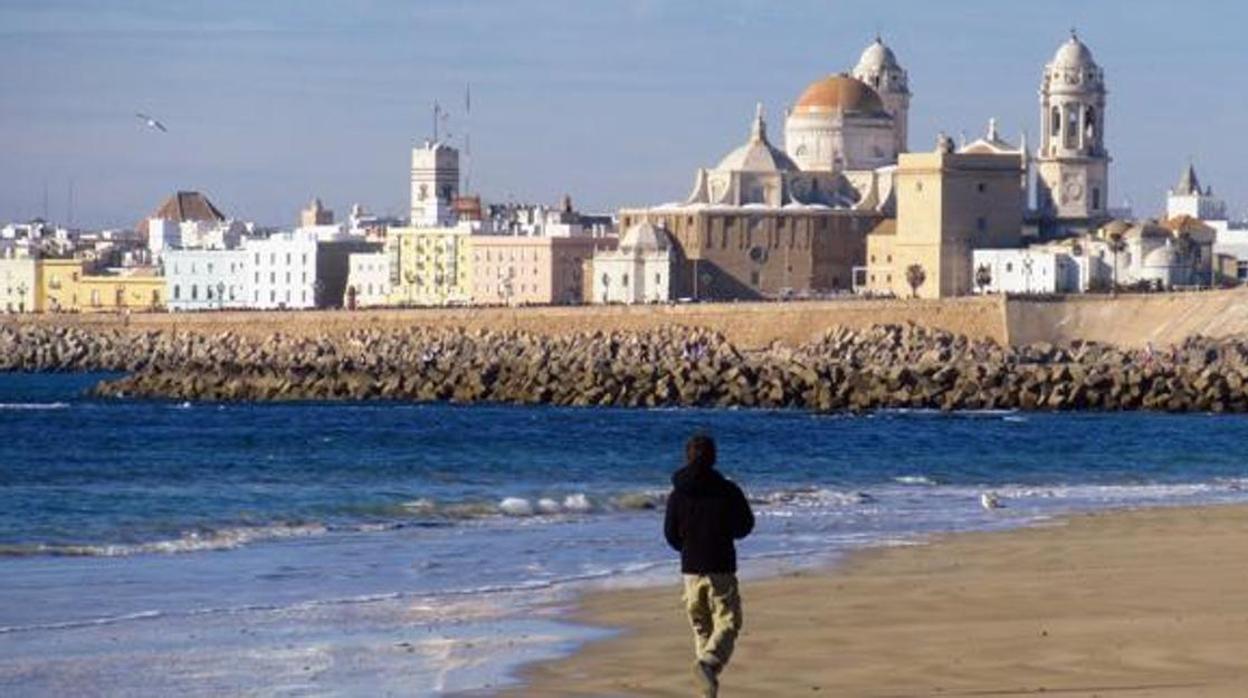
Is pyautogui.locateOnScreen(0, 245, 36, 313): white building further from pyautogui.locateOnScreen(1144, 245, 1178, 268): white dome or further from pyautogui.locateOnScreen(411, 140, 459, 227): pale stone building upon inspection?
pyautogui.locateOnScreen(1144, 245, 1178, 268): white dome

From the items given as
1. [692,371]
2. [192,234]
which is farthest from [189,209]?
[692,371]

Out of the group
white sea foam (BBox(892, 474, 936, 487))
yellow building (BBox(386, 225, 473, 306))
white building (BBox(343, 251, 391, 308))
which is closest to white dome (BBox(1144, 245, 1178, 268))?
yellow building (BBox(386, 225, 473, 306))

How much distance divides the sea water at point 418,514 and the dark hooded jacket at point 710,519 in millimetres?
1833

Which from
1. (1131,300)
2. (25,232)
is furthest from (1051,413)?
(25,232)

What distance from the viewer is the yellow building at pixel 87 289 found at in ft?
457

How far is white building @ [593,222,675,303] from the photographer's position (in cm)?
11062

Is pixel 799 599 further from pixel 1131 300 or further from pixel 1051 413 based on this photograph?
pixel 1131 300

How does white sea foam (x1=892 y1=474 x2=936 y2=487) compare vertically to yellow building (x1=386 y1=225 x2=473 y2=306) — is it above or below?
below

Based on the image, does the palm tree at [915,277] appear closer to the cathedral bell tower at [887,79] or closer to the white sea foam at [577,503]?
the cathedral bell tower at [887,79]

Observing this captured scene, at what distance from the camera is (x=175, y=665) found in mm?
15609

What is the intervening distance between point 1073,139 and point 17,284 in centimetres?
5372

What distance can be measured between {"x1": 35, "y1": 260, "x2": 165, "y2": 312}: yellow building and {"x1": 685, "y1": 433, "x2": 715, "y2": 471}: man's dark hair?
408 feet

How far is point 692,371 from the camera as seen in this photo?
6656 centimetres

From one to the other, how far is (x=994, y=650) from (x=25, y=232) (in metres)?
181
